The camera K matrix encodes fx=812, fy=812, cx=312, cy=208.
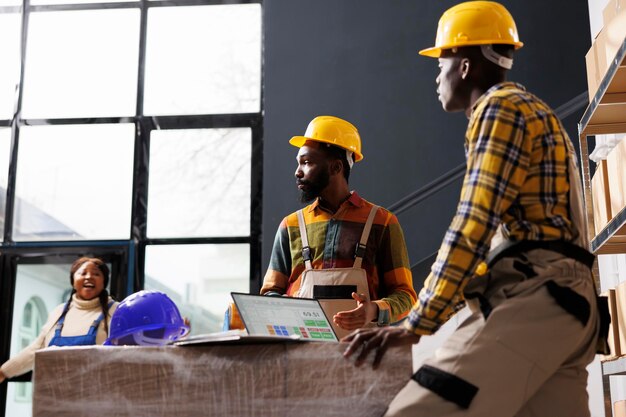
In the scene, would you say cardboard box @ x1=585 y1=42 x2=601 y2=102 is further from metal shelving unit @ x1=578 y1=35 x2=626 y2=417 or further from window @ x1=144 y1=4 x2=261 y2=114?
window @ x1=144 y1=4 x2=261 y2=114

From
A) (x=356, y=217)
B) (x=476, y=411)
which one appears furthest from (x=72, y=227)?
(x=476, y=411)

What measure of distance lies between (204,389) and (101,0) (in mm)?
5013

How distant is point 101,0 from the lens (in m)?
6.10

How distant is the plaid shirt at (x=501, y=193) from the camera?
1.60m

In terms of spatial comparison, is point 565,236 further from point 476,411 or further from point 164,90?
point 164,90

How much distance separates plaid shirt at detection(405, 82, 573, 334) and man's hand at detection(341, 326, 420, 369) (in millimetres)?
26

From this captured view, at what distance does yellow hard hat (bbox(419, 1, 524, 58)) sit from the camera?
189 cm

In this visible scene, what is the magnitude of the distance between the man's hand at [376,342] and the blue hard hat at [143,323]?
56cm

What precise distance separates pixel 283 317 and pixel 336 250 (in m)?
1.13

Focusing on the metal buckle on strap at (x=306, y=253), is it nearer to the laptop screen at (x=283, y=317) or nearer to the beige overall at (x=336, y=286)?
the beige overall at (x=336, y=286)

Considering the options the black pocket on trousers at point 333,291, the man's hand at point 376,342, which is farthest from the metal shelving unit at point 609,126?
the man's hand at point 376,342

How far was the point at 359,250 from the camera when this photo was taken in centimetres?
293

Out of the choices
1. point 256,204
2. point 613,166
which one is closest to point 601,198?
point 613,166

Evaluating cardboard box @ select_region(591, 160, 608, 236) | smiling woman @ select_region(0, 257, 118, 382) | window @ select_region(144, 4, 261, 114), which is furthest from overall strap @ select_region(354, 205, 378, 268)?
window @ select_region(144, 4, 261, 114)
